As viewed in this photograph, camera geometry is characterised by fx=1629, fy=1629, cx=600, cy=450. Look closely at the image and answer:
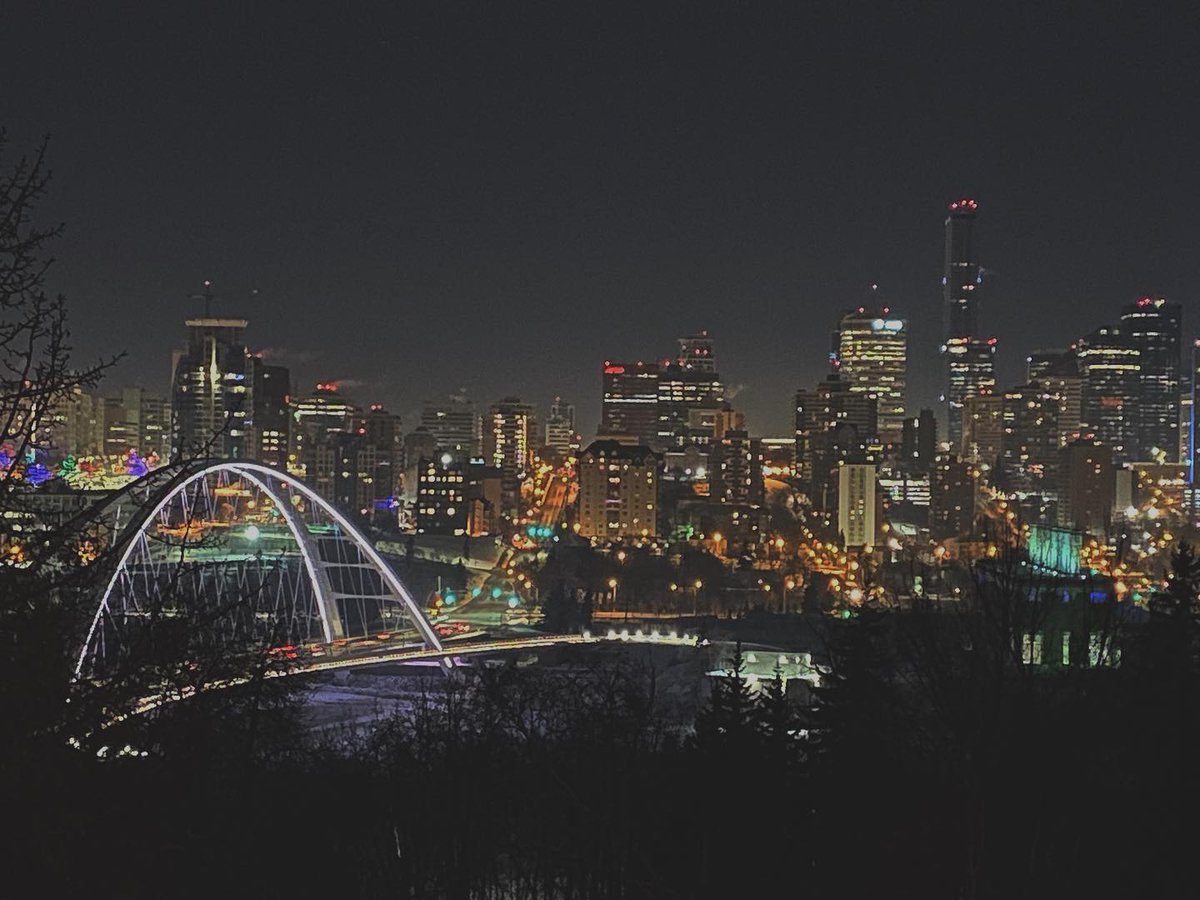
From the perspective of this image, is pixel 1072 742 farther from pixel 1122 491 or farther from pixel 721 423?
pixel 721 423

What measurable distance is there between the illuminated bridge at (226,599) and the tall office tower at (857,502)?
101 feet

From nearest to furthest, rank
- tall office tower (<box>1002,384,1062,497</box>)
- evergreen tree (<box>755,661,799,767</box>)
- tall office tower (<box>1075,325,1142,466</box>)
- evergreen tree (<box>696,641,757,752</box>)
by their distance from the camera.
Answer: evergreen tree (<box>696,641,757,752</box>)
evergreen tree (<box>755,661,799,767</box>)
tall office tower (<box>1002,384,1062,497</box>)
tall office tower (<box>1075,325,1142,466</box>)

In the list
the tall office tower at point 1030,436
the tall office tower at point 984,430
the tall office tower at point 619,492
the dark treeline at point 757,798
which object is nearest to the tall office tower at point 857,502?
the tall office tower at point 619,492

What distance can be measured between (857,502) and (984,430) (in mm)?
33129

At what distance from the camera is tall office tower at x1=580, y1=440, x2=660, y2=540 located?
80125 mm

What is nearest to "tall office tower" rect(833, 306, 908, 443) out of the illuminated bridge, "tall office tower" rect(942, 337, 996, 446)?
"tall office tower" rect(942, 337, 996, 446)

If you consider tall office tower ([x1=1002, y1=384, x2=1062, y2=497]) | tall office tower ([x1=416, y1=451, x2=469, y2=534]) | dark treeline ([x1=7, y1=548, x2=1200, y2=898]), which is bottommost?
dark treeline ([x1=7, y1=548, x2=1200, y2=898])

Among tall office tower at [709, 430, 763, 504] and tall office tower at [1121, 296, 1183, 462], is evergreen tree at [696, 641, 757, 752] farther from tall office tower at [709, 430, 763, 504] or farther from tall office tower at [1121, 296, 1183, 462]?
tall office tower at [1121, 296, 1183, 462]

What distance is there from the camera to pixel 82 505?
6719 mm

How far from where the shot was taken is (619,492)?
80.6 metres

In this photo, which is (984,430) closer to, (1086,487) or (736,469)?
(1086,487)

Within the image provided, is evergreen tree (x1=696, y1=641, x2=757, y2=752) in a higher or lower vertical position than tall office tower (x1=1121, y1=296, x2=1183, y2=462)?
lower

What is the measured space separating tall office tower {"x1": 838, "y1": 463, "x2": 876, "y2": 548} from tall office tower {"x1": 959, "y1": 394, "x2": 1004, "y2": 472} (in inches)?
1050

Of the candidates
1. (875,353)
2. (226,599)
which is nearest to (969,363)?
(875,353)
